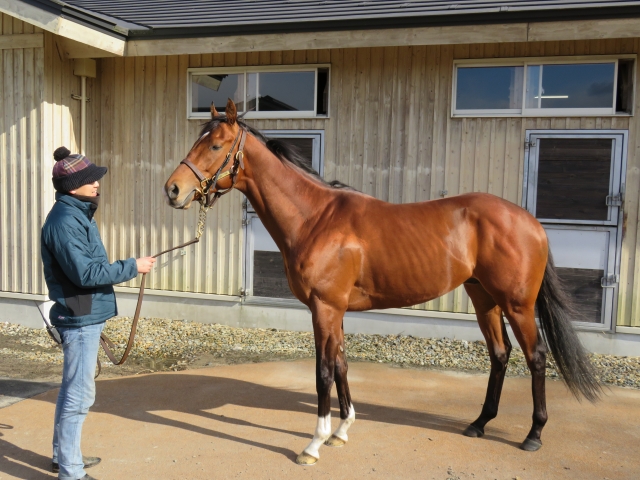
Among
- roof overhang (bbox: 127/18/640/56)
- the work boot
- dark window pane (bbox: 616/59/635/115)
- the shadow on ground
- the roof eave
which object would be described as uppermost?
the roof eave

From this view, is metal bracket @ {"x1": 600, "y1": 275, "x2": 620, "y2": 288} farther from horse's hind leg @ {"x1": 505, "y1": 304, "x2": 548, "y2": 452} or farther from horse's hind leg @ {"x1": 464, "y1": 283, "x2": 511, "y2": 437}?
horse's hind leg @ {"x1": 505, "y1": 304, "x2": 548, "y2": 452}

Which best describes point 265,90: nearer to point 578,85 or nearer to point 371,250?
point 578,85

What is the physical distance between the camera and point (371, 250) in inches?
134

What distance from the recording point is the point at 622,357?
5340mm

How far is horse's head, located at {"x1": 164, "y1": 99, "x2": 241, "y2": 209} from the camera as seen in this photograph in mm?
3193

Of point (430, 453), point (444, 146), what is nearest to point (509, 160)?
point (444, 146)

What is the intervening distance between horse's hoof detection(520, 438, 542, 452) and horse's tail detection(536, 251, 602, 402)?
1.41ft

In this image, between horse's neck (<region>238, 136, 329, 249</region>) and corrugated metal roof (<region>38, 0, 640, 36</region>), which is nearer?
horse's neck (<region>238, 136, 329, 249</region>)

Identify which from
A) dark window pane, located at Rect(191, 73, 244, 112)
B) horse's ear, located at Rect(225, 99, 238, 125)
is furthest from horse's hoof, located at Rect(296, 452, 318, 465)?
dark window pane, located at Rect(191, 73, 244, 112)

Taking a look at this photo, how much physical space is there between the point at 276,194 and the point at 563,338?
2078mm

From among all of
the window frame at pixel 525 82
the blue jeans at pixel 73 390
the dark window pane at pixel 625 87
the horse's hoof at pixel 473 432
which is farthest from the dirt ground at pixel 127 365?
the dark window pane at pixel 625 87

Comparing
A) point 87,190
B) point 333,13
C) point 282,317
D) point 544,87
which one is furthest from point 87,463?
point 544,87

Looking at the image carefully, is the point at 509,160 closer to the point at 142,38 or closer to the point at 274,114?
the point at 274,114

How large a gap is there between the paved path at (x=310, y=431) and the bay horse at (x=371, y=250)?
0.74ft
